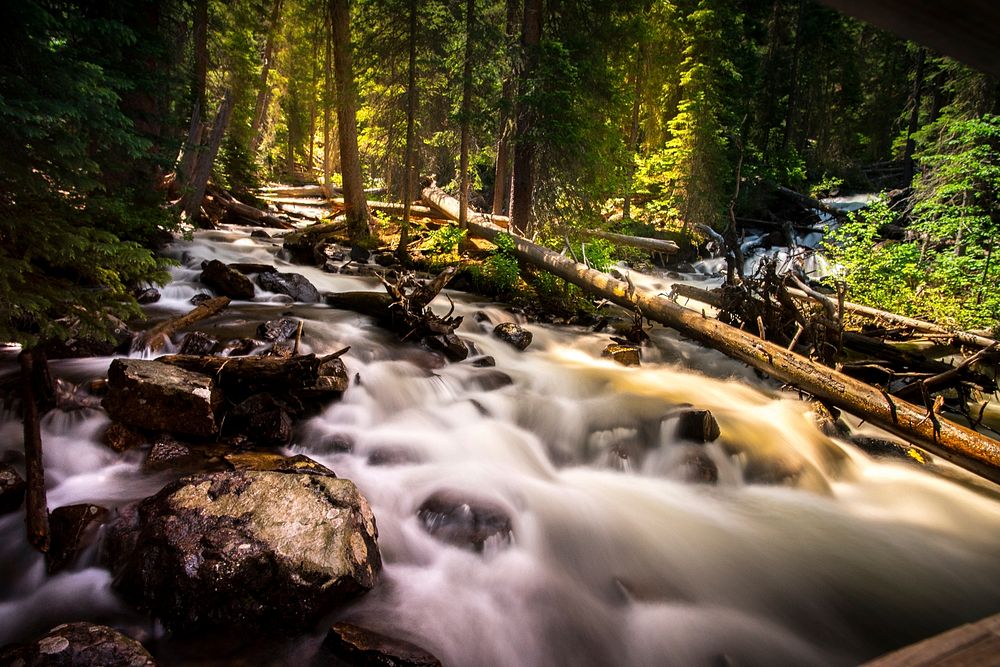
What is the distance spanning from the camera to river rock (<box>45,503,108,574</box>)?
129 inches

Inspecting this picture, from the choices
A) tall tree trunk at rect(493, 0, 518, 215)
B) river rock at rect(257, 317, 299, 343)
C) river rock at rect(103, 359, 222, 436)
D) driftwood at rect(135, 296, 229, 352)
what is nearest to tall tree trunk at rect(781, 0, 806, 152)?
tall tree trunk at rect(493, 0, 518, 215)

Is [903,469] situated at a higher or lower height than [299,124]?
lower

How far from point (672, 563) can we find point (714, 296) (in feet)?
21.1

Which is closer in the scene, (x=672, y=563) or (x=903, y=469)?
(x=672, y=563)

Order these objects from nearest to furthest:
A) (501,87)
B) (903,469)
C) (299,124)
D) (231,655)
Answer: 1. (231,655)
2. (903,469)
3. (501,87)
4. (299,124)

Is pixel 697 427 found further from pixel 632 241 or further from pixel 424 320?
pixel 632 241

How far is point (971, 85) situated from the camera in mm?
16516

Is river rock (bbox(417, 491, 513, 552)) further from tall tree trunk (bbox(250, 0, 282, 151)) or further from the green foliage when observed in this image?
tall tree trunk (bbox(250, 0, 282, 151))

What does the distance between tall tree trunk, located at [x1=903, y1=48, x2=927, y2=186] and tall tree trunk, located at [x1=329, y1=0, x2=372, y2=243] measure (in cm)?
2211

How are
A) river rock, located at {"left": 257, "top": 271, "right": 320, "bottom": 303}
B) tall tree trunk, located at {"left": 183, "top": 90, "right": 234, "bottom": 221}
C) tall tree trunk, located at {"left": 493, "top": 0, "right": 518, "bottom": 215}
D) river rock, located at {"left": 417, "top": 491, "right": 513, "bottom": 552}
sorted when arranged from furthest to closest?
tall tree trunk, located at {"left": 493, "top": 0, "right": 518, "bottom": 215}
tall tree trunk, located at {"left": 183, "top": 90, "right": 234, "bottom": 221}
river rock, located at {"left": 257, "top": 271, "right": 320, "bottom": 303}
river rock, located at {"left": 417, "top": 491, "right": 513, "bottom": 552}

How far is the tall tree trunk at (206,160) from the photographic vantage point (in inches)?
453

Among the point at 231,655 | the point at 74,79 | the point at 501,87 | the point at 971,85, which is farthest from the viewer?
the point at 971,85

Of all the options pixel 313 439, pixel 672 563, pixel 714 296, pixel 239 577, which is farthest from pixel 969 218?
pixel 239 577

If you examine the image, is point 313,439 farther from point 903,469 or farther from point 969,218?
point 969,218
